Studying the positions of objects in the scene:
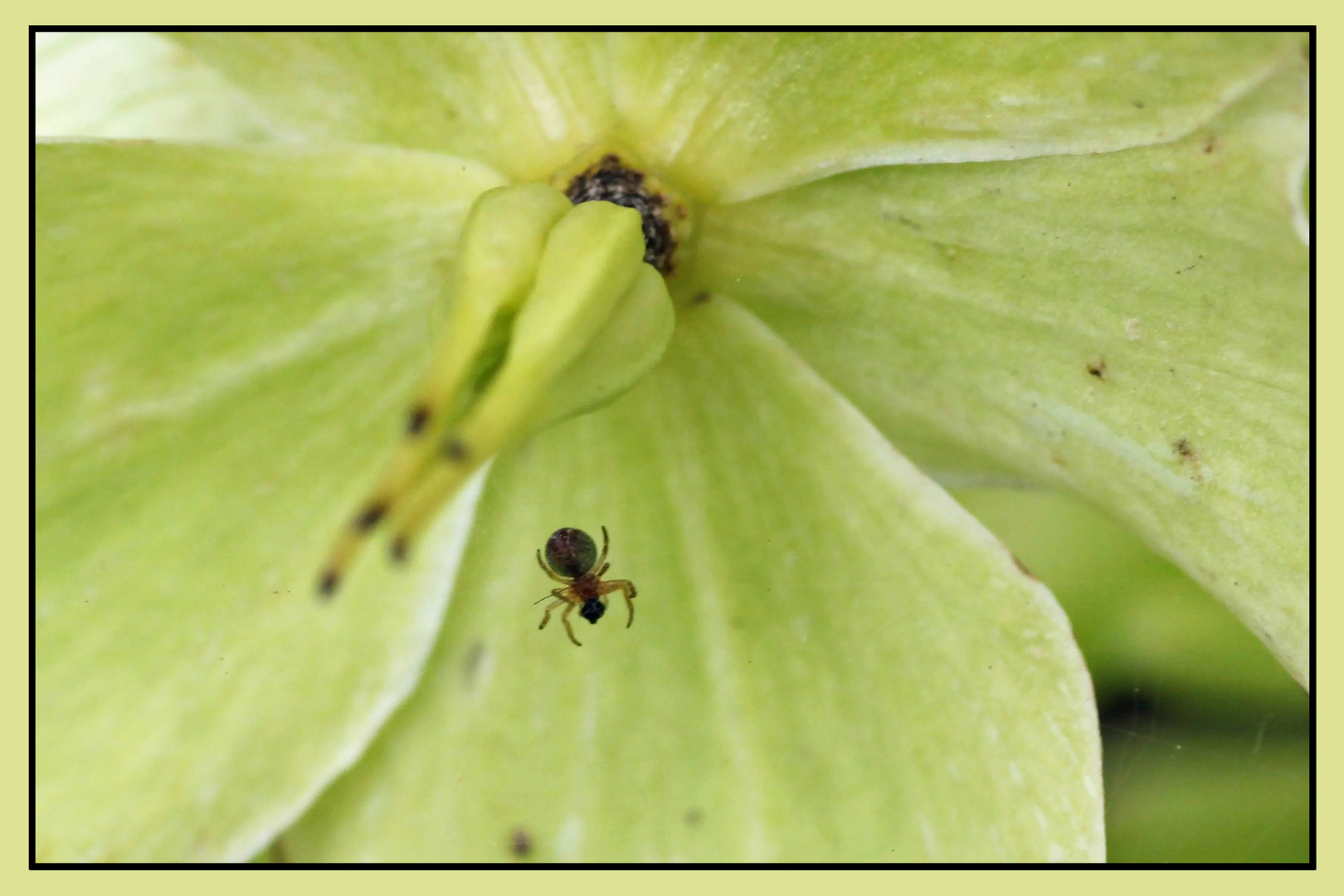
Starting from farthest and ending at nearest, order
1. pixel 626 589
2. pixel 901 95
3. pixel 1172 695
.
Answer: pixel 1172 695 < pixel 626 589 < pixel 901 95

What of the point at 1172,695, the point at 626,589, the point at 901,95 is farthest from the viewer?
the point at 1172,695

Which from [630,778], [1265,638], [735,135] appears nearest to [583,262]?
[735,135]

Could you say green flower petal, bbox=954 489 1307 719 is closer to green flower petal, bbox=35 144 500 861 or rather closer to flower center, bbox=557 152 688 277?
flower center, bbox=557 152 688 277

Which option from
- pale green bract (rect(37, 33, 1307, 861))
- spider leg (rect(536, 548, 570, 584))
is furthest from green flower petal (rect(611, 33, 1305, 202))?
spider leg (rect(536, 548, 570, 584))

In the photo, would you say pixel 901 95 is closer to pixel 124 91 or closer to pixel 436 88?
pixel 436 88

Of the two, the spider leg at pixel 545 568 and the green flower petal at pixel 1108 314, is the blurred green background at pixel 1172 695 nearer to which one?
the green flower petal at pixel 1108 314

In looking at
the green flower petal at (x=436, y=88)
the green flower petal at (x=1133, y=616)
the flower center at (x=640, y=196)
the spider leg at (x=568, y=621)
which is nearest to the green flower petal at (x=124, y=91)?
the green flower petal at (x=436, y=88)

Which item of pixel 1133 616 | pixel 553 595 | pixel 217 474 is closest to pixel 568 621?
pixel 553 595
